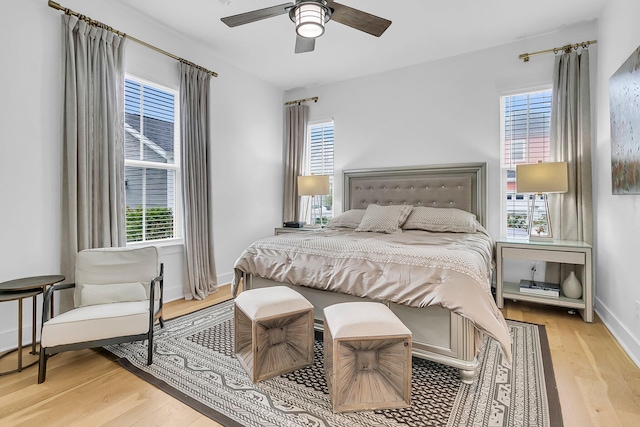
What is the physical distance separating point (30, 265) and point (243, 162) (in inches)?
105

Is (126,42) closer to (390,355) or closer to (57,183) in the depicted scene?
(57,183)

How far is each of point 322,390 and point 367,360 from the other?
13.0 inches

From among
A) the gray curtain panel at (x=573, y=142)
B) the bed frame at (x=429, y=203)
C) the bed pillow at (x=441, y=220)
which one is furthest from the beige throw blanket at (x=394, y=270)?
the gray curtain panel at (x=573, y=142)

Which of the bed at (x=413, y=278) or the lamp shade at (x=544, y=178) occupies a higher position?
the lamp shade at (x=544, y=178)

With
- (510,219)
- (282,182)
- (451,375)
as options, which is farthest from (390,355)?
(282,182)

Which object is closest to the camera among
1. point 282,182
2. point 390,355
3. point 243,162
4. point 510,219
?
point 390,355

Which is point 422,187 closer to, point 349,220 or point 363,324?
point 349,220

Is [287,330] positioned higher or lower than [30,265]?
lower

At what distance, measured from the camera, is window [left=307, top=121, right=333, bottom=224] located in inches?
202

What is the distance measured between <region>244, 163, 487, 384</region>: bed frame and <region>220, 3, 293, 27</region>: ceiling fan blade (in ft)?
6.89

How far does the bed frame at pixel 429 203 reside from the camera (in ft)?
6.47

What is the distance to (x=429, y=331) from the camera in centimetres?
209

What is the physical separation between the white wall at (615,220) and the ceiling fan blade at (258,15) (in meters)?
2.46

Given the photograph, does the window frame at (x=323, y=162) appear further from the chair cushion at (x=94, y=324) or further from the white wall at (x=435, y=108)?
the chair cushion at (x=94, y=324)
